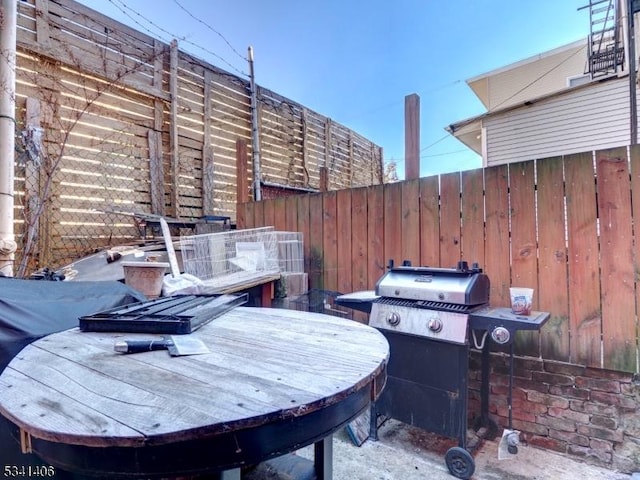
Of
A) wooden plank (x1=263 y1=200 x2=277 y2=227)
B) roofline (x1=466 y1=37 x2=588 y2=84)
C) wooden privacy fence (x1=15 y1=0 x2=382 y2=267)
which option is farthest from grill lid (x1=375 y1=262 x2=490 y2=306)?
roofline (x1=466 y1=37 x2=588 y2=84)

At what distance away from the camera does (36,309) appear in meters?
1.43

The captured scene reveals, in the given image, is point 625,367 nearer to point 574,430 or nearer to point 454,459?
point 574,430

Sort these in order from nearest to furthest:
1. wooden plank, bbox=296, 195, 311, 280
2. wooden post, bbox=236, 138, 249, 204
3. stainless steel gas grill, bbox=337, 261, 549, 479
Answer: stainless steel gas grill, bbox=337, 261, 549, 479 → wooden plank, bbox=296, 195, 311, 280 → wooden post, bbox=236, 138, 249, 204

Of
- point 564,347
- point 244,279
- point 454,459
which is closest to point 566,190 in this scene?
point 564,347

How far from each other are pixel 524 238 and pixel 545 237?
0.11 m

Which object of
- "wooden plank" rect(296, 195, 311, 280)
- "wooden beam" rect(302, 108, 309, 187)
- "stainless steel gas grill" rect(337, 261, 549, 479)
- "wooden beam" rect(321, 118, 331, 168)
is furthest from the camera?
"wooden beam" rect(321, 118, 331, 168)

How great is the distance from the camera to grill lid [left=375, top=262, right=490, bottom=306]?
197cm

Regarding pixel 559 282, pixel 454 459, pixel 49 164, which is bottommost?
pixel 454 459

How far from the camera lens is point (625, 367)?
76.9 inches

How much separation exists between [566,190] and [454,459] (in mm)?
1688

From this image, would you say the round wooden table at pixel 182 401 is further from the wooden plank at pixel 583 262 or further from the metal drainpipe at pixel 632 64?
the metal drainpipe at pixel 632 64

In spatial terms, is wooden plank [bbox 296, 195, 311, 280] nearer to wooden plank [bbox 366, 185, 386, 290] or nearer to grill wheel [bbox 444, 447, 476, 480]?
wooden plank [bbox 366, 185, 386, 290]

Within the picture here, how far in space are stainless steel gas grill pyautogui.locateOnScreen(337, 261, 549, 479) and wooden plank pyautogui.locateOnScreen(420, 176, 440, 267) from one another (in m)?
0.43

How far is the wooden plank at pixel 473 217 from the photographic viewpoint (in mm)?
2422
